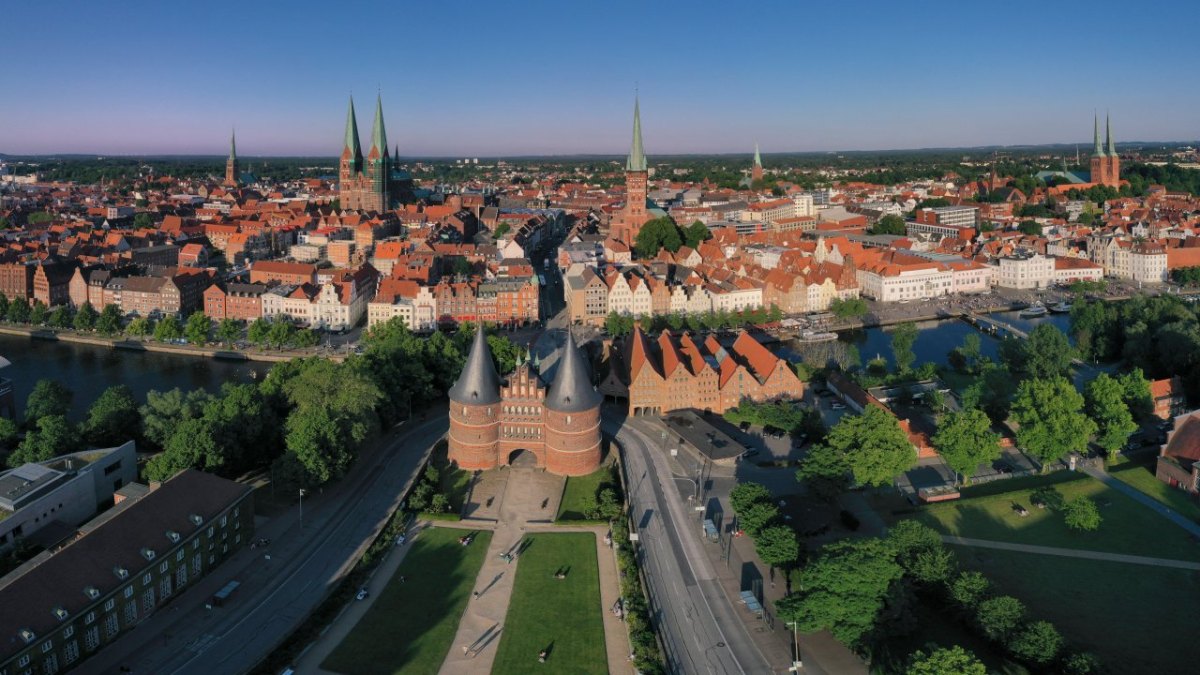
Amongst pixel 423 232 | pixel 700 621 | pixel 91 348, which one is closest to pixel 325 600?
pixel 700 621

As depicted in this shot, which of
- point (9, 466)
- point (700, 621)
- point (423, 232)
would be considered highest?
point (423, 232)

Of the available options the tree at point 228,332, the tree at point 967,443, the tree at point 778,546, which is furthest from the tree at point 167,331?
the tree at point 967,443

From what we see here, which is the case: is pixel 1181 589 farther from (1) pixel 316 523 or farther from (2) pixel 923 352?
(2) pixel 923 352

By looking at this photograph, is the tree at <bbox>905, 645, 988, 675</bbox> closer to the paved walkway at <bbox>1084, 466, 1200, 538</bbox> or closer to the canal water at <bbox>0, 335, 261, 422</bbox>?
the paved walkway at <bbox>1084, 466, 1200, 538</bbox>

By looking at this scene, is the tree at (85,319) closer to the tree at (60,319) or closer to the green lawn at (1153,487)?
the tree at (60,319)

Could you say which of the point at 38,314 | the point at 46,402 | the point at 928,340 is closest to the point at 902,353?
the point at 928,340

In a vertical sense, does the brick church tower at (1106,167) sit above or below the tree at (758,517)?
above
